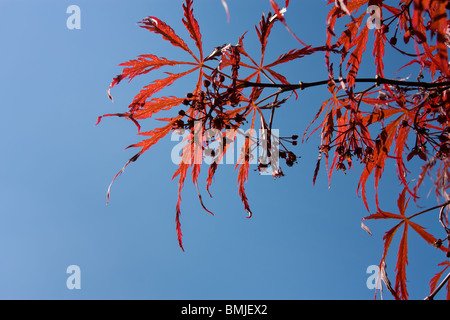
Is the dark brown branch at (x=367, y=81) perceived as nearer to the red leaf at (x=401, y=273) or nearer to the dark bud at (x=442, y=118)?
the dark bud at (x=442, y=118)

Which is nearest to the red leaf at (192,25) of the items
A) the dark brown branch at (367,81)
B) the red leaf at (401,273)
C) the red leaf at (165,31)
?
the red leaf at (165,31)

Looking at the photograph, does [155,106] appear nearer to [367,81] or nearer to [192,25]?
[192,25]

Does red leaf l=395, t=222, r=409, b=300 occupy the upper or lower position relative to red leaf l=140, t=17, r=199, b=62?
lower

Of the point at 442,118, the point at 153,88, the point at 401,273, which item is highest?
the point at 153,88

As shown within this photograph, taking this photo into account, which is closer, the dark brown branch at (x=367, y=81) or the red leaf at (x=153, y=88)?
the dark brown branch at (x=367, y=81)

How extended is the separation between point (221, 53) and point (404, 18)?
0.66 m

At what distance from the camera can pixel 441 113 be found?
1202 millimetres

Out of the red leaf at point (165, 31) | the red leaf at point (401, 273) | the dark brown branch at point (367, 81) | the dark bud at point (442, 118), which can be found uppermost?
the red leaf at point (165, 31)

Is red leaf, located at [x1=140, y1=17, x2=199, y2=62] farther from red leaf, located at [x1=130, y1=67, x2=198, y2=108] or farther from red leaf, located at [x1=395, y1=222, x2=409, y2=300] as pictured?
red leaf, located at [x1=395, y1=222, x2=409, y2=300]

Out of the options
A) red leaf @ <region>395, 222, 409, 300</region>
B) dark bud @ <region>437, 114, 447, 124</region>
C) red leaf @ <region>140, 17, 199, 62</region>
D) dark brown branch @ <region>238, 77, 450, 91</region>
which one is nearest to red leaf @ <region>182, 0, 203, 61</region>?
red leaf @ <region>140, 17, 199, 62</region>

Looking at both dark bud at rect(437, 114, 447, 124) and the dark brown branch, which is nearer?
the dark brown branch

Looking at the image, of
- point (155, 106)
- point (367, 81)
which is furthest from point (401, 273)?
point (155, 106)

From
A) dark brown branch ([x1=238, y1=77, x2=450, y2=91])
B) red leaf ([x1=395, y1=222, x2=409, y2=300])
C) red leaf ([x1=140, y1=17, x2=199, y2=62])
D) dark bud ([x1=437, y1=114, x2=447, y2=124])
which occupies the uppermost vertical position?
red leaf ([x1=140, y1=17, x2=199, y2=62])
